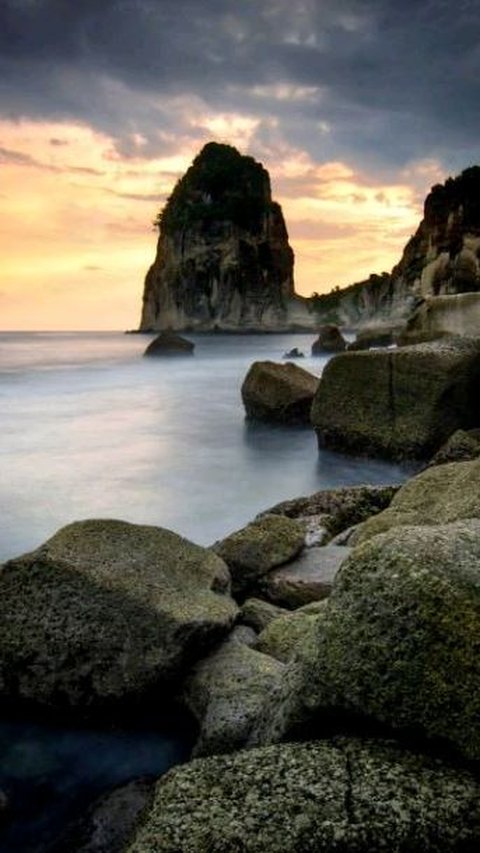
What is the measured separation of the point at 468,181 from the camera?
1614 inches

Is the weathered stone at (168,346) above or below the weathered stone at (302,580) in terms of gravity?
above

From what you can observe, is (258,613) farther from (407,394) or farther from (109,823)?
(407,394)

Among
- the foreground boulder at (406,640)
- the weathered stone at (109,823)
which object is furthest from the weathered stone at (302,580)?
the foreground boulder at (406,640)

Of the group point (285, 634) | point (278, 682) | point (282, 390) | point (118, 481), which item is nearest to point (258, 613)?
point (285, 634)

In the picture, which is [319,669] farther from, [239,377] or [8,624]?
[239,377]

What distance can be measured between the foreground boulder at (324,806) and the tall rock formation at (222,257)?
286 feet

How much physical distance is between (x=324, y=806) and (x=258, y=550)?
309 centimetres

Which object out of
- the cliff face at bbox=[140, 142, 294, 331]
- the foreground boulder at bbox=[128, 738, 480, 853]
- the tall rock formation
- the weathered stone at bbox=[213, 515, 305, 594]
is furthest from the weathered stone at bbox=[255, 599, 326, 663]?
the cliff face at bbox=[140, 142, 294, 331]

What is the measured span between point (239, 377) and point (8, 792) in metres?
25.2

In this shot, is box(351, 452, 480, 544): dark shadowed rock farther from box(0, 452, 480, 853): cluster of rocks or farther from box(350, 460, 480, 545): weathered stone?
box(0, 452, 480, 853): cluster of rocks

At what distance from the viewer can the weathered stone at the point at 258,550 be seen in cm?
518

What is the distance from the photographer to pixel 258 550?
527cm

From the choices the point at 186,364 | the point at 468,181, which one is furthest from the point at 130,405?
the point at 468,181

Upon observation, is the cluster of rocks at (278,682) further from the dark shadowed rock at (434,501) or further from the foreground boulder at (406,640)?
the dark shadowed rock at (434,501)
